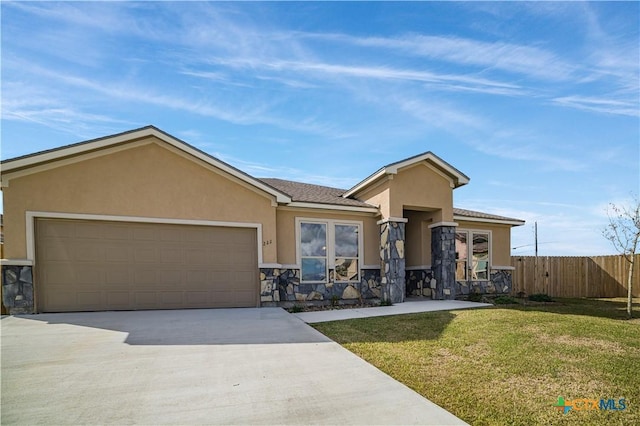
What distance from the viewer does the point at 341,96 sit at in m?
11.4

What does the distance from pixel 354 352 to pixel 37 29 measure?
367 inches

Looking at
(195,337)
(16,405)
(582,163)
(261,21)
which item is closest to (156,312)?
(195,337)

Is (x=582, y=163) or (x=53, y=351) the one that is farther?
(x=582, y=163)

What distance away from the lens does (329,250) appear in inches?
458

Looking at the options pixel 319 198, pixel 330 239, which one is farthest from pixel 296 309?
pixel 319 198

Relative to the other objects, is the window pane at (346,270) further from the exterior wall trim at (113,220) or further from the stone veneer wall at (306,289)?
the exterior wall trim at (113,220)

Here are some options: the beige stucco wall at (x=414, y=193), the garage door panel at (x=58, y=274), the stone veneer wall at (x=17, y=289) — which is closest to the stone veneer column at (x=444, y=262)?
the beige stucco wall at (x=414, y=193)

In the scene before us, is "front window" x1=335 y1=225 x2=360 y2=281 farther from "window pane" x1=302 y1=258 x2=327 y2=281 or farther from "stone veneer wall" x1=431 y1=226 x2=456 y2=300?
"stone veneer wall" x1=431 y1=226 x2=456 y2=300

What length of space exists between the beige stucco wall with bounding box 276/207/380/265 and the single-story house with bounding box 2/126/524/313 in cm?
4

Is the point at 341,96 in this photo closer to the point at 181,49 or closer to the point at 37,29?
the point at 181,49

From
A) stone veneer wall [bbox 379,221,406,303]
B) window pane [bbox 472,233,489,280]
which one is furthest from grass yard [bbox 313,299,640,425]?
window pane [bbox 472,233,489,280]

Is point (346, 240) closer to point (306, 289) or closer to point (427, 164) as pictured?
point (306, 289)

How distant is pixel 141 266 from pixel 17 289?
266 centimetres

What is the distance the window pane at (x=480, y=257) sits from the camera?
14.3 m
